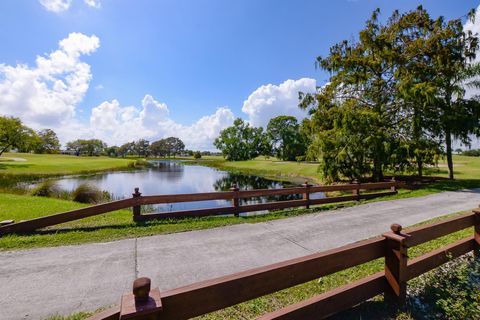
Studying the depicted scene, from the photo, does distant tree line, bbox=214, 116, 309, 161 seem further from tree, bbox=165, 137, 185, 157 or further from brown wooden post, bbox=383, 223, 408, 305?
tree, bbox=165, 137, 185, 157

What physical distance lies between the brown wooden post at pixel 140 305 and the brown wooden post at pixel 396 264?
2.62 metres

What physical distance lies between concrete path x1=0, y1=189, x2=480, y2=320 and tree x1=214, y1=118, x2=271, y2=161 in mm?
63627

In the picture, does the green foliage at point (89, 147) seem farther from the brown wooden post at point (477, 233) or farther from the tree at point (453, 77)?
the brown wooden post at point (477, 233)

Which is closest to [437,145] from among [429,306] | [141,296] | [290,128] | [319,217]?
[319,217]

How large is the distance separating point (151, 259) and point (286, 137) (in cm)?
6139

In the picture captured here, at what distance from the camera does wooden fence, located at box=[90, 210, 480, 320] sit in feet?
5.34

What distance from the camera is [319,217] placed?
26.6 ft

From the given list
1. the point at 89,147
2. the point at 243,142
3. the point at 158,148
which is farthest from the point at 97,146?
the point at 243,142

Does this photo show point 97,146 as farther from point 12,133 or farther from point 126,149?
point 12,133

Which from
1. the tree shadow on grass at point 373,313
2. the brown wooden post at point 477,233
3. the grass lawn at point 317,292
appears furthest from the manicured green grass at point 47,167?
the brown wooden post at point 477,233

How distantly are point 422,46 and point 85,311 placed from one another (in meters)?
20.9

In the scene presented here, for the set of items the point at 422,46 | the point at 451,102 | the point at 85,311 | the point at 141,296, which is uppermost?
the point at 422,46

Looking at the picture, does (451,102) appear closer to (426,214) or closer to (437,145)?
(437,145)

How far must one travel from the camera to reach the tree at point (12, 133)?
39.2 metres
